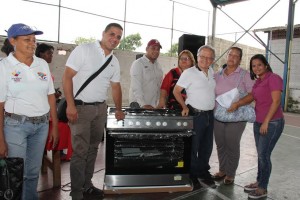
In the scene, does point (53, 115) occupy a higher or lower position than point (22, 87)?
lower

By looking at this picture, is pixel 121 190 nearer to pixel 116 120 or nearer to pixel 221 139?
pixel 116 120

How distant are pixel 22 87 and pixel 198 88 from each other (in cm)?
206

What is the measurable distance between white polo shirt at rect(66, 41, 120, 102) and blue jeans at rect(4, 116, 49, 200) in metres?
0.60

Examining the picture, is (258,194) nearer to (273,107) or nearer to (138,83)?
(273,107)

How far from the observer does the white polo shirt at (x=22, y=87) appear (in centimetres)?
210

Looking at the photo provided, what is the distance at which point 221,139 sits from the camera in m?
3.69

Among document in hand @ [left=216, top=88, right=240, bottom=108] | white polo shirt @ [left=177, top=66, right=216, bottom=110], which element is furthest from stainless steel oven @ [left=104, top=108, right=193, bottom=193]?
document in hand @ [left=216, top=88, right=240, bottom=108]

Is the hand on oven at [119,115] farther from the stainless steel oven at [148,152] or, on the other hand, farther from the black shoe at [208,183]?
the black shoe at [208,183]

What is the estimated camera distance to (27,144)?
235 cm

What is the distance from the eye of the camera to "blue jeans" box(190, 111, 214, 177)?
3.48 m

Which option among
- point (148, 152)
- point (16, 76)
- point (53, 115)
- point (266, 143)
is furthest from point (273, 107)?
point (16, 76)

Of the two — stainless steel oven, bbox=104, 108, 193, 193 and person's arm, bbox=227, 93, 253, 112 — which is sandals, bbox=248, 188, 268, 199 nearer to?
stainless steel oven, bbox=104, 108, 193, 193

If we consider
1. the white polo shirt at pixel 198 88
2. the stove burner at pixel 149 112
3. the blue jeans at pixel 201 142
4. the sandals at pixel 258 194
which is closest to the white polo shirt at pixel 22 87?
the stove burner at pixel 149 112

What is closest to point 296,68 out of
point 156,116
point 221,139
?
point 221,139
